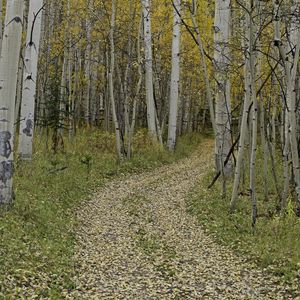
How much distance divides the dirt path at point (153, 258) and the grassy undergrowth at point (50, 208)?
32 cm

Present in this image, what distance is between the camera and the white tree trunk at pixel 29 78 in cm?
1133

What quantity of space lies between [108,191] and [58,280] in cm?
654

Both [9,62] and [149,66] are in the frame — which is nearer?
[9,62]

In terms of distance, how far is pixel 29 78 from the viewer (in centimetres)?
1139

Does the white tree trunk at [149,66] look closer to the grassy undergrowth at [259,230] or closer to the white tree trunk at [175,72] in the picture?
the white tree trunk at [175,72]

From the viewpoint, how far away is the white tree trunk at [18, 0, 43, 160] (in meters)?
11.3

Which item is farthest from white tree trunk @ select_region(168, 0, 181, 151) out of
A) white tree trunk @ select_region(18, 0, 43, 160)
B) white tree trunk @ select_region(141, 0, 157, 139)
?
white tree trunk @ select_region(18, 0, 43, 160)

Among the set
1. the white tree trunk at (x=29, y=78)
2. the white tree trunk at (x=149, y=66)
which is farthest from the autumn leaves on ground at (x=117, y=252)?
the white tree trunk at (x=149, y=66)

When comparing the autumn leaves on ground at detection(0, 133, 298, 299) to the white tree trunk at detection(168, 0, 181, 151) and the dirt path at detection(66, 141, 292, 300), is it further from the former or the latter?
the white tree trunk at detection(168, 0, 181, 151)

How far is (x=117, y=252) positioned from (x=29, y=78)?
5807 mm

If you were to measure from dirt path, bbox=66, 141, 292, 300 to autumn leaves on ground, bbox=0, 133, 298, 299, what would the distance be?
0.04 feet

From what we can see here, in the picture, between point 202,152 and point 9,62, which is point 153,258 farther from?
point 202,152

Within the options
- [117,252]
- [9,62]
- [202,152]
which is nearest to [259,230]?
[117,252]

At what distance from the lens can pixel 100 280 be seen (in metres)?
6.17
